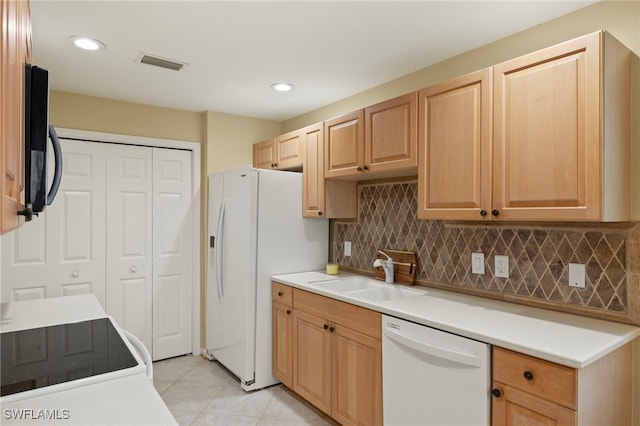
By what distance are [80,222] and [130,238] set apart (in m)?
0.42

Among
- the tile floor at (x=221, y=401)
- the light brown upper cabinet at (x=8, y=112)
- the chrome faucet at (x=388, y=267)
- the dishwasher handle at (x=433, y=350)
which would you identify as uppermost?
the light brown upper cabinet at (x=8, y=112)

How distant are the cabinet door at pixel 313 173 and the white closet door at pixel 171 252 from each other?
130cm

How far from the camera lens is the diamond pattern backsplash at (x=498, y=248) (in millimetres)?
1799

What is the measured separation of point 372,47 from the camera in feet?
7.76

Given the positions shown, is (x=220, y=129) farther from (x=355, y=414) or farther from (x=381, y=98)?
(x=355, y=414)

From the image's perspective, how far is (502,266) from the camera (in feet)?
7.23

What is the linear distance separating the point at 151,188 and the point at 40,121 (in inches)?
115

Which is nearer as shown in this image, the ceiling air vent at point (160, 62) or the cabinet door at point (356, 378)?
the cabinet door at point (356, 378)

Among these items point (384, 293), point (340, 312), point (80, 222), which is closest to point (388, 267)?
point (384, 293)

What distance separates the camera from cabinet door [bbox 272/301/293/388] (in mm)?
2939

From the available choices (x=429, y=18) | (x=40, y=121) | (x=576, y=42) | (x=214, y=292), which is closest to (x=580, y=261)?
(x=576, y=42)

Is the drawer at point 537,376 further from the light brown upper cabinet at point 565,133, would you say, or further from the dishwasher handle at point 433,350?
the light brown upper cabinet at point 565,133

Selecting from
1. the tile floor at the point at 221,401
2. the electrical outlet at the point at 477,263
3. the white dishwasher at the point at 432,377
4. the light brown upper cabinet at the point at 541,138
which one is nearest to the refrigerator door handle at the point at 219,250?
the tile floor at the point at 221,401

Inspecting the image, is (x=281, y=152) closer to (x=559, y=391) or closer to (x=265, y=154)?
(x=265, y=154)
